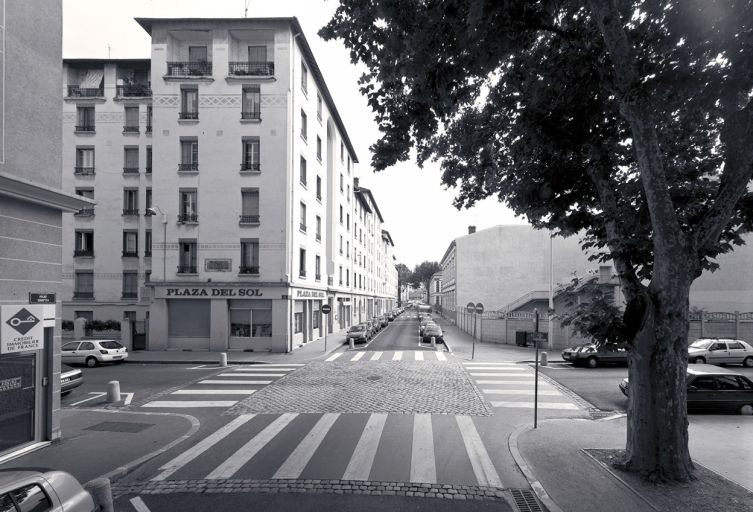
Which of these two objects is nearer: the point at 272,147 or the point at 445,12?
the point at 445,12

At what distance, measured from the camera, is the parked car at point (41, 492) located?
3941mm

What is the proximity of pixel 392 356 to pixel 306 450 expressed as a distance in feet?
45.7

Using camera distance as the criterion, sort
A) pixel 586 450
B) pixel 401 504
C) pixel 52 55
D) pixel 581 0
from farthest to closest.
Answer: pixel 52 55
pixel 586 450
pixel 581 0
pixel 401 504

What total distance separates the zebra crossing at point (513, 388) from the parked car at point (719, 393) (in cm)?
322

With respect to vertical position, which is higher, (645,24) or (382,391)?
(645,24)

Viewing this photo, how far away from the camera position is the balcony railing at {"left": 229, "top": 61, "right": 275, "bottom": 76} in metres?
24.0

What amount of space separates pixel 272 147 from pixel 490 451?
20822mm

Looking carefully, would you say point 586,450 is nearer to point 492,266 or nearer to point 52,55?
point 52,55

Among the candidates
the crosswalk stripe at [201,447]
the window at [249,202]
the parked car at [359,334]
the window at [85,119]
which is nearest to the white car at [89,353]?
the window at [249,202]

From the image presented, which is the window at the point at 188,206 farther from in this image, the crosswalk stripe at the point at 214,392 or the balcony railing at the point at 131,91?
the crosswalk stripe at the point at 214,392

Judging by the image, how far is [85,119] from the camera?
92.2ft

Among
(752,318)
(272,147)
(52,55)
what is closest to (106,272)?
(272,147)

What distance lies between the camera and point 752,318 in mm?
23609

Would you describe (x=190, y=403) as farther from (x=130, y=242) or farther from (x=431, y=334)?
(x=130, y=242)
